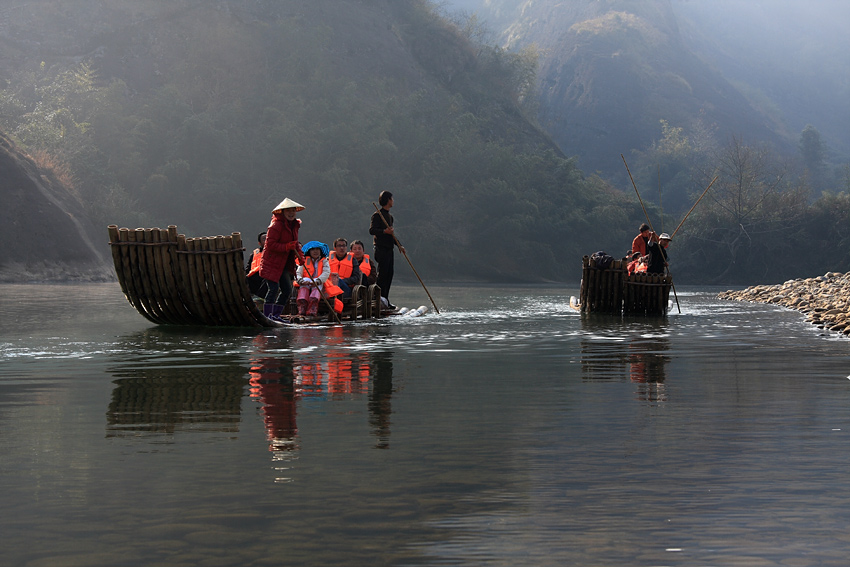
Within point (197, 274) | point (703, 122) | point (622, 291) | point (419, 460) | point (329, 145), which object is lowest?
point (419, 460)

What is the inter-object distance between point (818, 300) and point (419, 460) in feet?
78.3

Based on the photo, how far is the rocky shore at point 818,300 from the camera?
1847 cm

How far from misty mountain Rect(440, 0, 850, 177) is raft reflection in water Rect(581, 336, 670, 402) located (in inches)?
4356

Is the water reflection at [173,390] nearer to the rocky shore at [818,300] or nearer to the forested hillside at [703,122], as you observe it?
the rocky shore at [818,300]

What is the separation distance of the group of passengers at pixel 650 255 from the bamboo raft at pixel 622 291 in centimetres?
33

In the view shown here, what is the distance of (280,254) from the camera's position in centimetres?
1598

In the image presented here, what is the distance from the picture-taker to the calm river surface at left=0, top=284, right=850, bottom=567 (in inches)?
159

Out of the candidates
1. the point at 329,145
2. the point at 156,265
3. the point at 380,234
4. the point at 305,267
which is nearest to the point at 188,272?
the point at 156,265

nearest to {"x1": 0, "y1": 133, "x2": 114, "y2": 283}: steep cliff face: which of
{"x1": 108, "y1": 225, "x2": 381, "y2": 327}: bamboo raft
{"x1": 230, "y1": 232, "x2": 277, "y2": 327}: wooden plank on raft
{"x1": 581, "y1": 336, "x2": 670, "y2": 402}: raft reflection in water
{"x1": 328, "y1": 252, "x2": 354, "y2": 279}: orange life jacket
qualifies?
{"x1": 328, "y1": 252, "x2": 354, "y2": 279}: orange life jacket

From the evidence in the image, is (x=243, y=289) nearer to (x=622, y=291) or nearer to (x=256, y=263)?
(x=256, y=263)

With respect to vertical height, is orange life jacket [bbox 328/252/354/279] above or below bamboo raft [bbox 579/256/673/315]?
above

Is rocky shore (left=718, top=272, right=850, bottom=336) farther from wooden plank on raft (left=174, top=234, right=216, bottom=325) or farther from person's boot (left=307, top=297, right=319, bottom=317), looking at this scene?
wooden plank on raft (left=174, top=234, right=216, bottom=325)

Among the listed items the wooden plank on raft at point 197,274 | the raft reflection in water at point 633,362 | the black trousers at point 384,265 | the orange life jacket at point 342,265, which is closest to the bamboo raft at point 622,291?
the black trousers at point 384,265

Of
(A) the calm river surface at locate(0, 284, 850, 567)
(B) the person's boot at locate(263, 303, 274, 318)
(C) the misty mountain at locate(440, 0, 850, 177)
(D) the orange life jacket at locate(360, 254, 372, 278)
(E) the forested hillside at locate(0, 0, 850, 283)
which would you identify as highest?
(C) the misty mountain at locate(440, 0, 850, 177)
